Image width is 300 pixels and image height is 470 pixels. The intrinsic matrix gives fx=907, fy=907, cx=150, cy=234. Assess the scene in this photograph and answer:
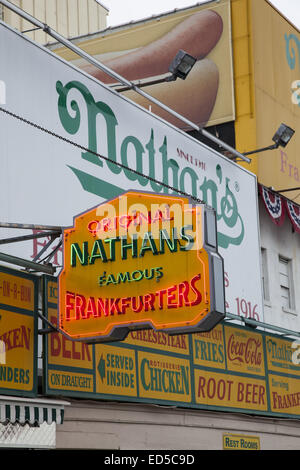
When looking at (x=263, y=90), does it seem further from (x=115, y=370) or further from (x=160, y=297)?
(x=160, y=297)

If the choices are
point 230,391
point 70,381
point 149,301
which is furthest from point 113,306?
point 230,391

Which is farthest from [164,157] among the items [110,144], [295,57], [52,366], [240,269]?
[295,57]

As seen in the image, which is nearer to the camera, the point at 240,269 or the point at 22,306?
the point at 22,306

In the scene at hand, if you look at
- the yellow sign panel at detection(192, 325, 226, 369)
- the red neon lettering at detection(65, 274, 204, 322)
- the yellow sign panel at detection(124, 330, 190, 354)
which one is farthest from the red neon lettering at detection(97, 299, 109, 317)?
the yellow sign panel at detection(192, 325, 226, 369)

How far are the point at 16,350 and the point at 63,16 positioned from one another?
19.7 meters

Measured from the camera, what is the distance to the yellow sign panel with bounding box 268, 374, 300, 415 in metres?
16.2

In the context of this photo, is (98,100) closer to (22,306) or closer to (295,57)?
(22,306)

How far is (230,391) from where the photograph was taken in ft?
49.5

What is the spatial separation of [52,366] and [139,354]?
2019 mm

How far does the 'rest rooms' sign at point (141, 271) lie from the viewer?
9.86m

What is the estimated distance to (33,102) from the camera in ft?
40.0

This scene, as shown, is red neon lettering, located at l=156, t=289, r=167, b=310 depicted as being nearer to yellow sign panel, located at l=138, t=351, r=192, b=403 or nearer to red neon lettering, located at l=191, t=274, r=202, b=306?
red neon lettering, located at l=191, t=274, r=202, b=306

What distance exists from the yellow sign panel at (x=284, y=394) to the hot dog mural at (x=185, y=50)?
5.86 meters

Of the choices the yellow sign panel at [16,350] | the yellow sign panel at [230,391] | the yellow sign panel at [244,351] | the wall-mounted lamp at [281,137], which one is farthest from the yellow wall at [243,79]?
the yellow sign panel at [16,350]
